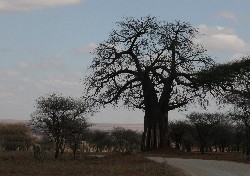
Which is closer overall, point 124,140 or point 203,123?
point 203,123

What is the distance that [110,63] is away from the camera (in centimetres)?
4175

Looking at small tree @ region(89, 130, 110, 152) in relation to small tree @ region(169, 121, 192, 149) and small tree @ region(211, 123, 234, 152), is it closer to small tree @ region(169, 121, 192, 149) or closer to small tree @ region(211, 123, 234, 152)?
small tree @ region(211, 123, 234, 152)

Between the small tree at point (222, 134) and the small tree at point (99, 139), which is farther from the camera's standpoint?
the small tree at point (99, 139)

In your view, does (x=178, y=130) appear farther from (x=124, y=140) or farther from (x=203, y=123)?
(x=124, y=140)

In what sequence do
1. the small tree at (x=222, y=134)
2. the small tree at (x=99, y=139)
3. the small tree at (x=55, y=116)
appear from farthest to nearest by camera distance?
the small tree at (x=99, y=139) → the small tree at (x=222, y=134) → the small tree at (x=55, y=116)

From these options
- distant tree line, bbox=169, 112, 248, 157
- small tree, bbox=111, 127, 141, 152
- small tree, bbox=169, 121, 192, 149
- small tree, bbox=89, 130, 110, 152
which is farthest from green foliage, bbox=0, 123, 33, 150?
small tree, bbox=169, 121, 192, 149

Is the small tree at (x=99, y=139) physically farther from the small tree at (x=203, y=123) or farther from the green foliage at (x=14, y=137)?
the small tree at (x=203, y=123)

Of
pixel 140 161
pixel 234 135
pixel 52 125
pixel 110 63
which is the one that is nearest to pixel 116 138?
pixel 234 135

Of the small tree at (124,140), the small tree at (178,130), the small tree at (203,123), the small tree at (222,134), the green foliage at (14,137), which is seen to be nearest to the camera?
the small tree at (203,123)

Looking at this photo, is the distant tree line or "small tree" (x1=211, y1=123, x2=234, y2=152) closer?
the distant tree line

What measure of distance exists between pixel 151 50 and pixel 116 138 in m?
68.2

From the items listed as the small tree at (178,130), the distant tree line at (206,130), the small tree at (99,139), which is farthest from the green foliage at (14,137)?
the small tree at (178,130)

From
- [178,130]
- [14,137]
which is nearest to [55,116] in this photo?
[178,130]

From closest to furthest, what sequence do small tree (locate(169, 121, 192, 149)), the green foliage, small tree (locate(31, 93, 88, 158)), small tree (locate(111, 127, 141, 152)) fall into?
small tree (locate(31, 93, 88, 158))
small tree (locate(169, 121, 192, 149))
the green foliage
small tree (locate(111, 127, 141, 152))
